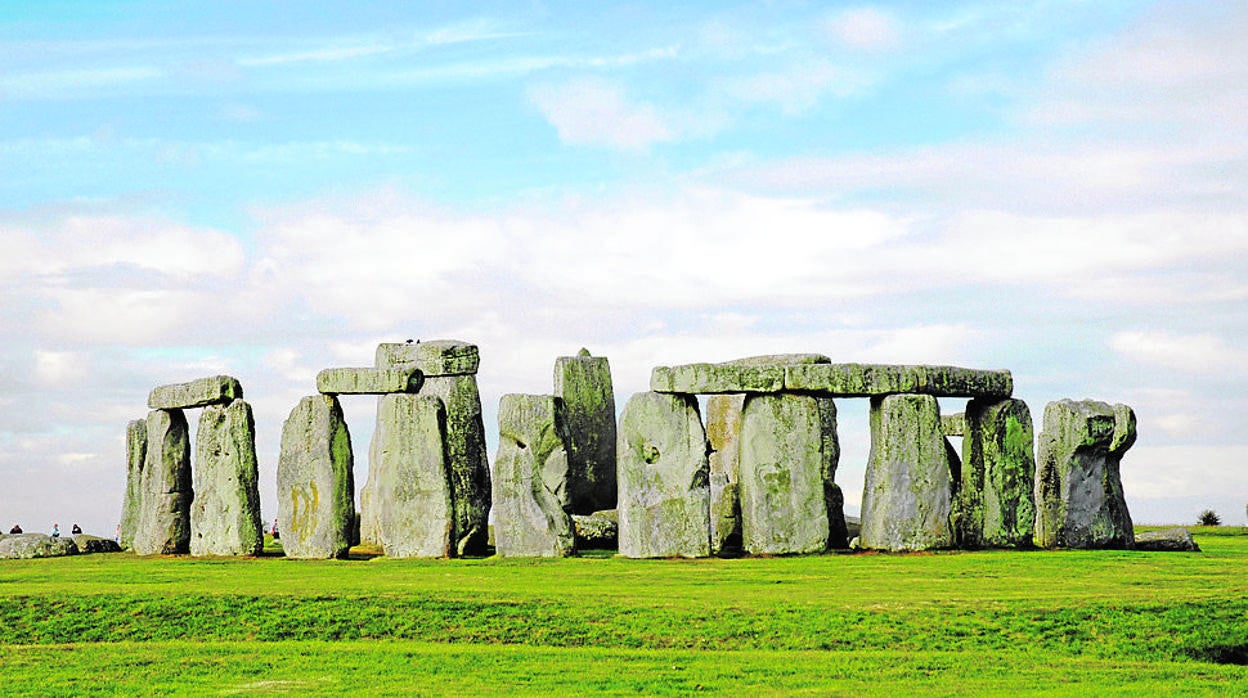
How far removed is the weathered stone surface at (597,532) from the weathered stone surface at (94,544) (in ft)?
29.1

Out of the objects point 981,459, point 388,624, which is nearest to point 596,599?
point 388,624

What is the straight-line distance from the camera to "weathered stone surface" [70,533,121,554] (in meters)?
30.3

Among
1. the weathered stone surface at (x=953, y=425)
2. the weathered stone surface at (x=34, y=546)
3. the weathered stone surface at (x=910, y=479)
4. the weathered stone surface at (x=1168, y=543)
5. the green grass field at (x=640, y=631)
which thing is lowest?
the green grass field at (x=640, y=631)

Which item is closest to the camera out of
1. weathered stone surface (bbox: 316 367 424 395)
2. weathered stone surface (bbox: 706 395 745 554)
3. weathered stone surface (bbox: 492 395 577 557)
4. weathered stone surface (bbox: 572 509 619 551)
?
weathered stone surface (bbox: 492 395 577 557)

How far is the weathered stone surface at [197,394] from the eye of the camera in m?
27.3

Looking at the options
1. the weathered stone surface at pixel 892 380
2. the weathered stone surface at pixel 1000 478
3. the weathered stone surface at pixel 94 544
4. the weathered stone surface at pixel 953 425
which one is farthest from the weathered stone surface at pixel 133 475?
the weathered stone surface at pixel 953 425

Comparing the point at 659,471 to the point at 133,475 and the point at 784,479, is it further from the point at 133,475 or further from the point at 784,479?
the point at 133,475

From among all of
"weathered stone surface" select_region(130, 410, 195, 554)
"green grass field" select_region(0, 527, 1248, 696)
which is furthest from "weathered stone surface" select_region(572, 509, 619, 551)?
"weathered stone surface" select_region(130, 410, 195, 554)

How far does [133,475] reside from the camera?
3069cm

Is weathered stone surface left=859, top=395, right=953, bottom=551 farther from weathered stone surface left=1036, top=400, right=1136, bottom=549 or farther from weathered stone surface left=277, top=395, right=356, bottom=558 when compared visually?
weathered stone surface left=277, top=395, right=356, bottom=558

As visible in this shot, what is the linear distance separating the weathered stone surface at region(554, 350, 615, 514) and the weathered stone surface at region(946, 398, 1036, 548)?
6874 mm

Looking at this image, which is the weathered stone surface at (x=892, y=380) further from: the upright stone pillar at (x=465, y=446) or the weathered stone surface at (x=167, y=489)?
the weathered stone surface at (x=167, y=489)

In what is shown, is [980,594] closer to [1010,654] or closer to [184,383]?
[1010,654]

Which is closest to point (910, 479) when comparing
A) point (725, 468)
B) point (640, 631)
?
point (725, 468)
